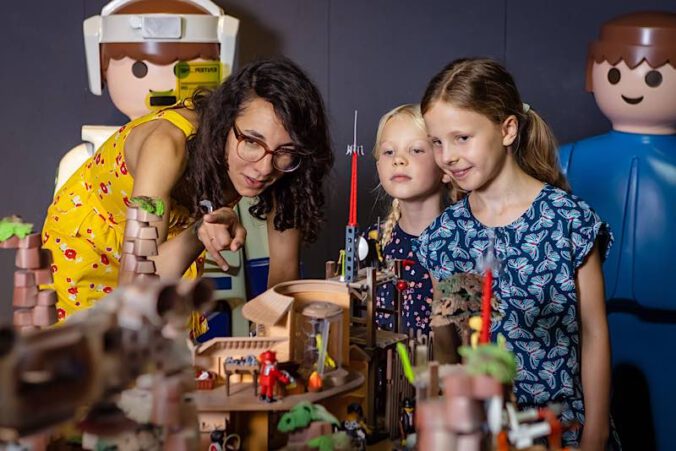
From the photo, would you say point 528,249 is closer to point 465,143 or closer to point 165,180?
point 465,143

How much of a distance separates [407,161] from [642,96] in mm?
616

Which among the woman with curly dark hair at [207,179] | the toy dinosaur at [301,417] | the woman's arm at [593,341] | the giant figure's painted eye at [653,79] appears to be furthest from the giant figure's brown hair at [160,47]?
the toy dinosaur at [301,417]

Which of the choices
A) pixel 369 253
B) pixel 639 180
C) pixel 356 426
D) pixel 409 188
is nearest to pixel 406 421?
pixel 356 426

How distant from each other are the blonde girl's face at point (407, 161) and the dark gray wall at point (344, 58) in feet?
2.85

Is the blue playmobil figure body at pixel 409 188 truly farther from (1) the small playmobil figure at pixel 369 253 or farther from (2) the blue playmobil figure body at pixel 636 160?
(2) the blue playmobil figure body at pixel 636 160

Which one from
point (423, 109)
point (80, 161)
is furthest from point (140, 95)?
point (423, 109)

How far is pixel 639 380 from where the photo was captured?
2.11 meters

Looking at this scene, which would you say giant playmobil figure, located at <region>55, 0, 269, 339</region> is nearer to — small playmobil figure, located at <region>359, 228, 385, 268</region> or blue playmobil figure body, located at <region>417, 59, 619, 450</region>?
small playmobil figure, located at <region>359, 228, 385, 268</region>

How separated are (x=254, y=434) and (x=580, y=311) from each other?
55 cm

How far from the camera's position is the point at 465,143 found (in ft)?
4.55

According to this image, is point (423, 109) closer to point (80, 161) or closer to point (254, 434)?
point (254, 434)

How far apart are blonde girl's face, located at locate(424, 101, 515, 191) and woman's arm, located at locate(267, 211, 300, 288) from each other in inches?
12.5

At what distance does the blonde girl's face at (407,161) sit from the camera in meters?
1.80

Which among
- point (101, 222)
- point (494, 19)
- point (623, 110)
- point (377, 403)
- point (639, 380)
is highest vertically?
point (494, 19)
